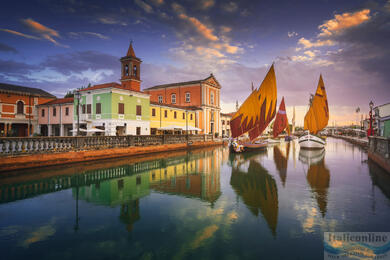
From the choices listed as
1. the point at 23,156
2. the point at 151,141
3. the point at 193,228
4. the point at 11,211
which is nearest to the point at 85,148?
the point at 23,156

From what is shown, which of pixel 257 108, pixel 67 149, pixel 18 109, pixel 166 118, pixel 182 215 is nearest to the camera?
pixel 182 215

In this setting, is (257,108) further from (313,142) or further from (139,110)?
(139,110)

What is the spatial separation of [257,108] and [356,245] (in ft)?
91.0

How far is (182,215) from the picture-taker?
8438mm

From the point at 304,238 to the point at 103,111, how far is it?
1228 inches

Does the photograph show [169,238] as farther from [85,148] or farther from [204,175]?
[85,148]

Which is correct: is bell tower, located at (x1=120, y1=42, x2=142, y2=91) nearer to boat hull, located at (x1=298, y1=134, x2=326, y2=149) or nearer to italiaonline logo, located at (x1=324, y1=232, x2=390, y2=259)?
boat hull, located at (x1=298, y1=134, x2=326, y2=149)

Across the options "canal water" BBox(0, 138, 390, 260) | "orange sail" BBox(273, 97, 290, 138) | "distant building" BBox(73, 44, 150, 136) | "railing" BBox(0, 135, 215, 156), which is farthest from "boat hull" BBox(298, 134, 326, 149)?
"distant building" BBox(73, 44, 150, 136)

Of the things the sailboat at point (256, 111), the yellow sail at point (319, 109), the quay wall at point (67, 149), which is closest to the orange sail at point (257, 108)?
the sailboat at point (256, 111)

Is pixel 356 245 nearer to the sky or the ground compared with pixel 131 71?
nearer to the ground

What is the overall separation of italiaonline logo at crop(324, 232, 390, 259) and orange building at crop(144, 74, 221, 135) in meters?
45.3

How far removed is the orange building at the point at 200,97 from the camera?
171 feet

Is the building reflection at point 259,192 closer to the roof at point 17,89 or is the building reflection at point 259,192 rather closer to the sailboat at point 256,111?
the sailboat at point 256,111

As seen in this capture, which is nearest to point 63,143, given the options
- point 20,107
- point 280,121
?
point 20,107
